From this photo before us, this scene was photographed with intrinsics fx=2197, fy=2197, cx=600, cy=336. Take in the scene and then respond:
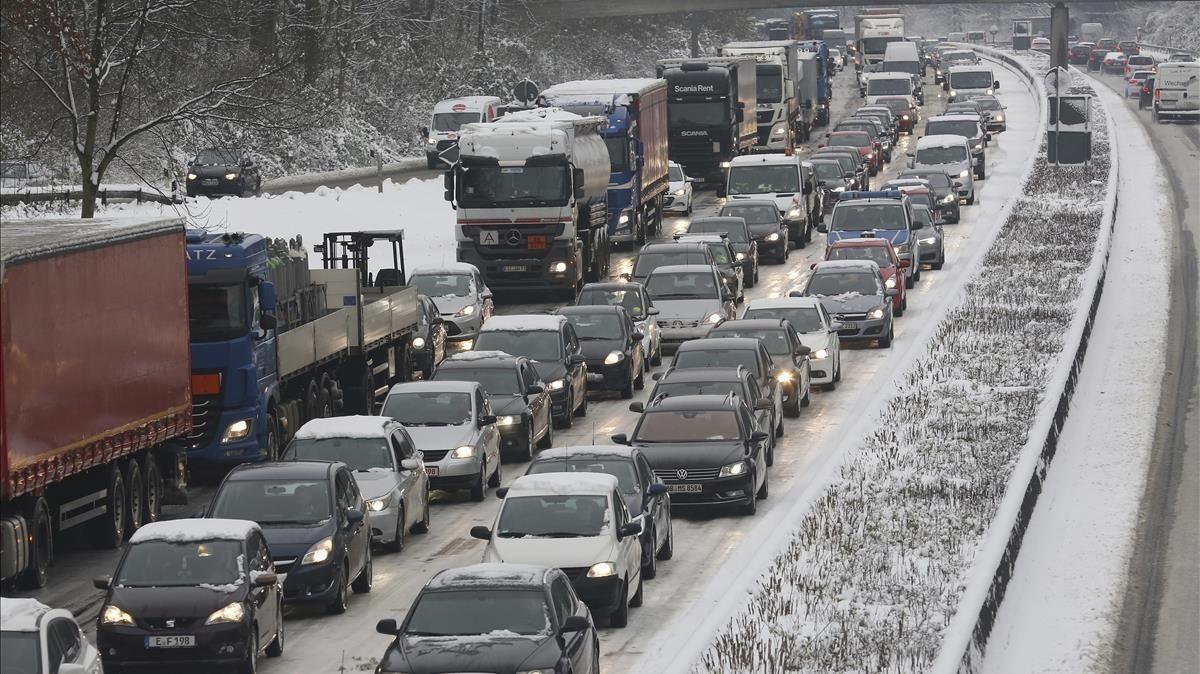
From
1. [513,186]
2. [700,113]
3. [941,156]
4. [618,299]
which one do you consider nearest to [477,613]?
[618,299]

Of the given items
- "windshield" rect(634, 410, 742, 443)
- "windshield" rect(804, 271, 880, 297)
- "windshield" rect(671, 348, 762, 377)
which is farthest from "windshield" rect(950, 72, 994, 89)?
"windshield" rect(634, 410, 742, 443)

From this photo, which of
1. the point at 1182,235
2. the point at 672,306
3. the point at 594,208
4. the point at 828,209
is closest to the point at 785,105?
the point at 828,209

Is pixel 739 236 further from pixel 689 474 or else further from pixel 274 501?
pixel 274 501

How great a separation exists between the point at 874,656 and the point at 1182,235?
43365 mm

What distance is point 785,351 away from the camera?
1291 inches

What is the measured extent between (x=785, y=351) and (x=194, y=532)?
50.9 feet

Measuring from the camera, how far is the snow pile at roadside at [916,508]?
715 inches

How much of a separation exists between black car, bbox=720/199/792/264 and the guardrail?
12.7 meters

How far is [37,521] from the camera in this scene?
21.9 m

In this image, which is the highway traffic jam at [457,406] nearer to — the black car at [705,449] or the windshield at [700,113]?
the black car at [705,449]

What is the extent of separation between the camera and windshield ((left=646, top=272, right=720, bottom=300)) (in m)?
38.8

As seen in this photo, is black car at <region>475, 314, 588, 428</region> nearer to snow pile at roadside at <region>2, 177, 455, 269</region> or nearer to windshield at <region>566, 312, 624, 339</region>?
windshield at <region>566, 312, 624, 339</region>

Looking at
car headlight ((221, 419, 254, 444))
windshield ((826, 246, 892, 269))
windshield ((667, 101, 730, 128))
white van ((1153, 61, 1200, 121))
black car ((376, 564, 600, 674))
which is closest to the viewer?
black car ((376, 564, 600, 674))

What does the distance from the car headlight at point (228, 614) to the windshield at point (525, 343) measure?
1420 centimetres
